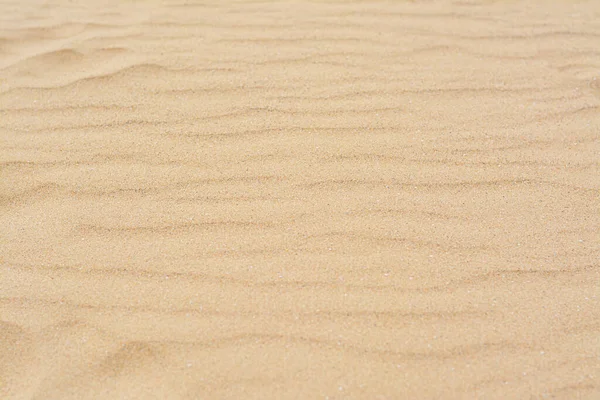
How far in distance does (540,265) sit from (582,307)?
185 millimetres

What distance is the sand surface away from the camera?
64.9 inches

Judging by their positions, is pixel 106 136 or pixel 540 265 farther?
pixel 106 136

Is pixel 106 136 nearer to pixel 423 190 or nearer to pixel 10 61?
pixel 10 61

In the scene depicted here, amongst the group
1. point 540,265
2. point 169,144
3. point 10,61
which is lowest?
point 540,265

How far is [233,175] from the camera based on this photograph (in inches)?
87.1

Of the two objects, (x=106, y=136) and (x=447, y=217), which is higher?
(x=106, y=136)

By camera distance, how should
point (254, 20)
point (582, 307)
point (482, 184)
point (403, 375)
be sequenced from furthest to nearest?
point (254, 20) < point (482, 184) < point (582, 307) < point (403, 375)

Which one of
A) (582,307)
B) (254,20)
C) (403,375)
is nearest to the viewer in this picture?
(403,375)

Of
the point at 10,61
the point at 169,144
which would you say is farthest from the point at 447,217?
the point at 10,61

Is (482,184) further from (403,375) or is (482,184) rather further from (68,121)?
(68,121)

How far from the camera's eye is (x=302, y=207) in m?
2.08

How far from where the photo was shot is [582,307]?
177 centimetres

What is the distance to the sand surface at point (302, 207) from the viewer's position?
1648mm

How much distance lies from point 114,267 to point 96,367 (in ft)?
1.19
